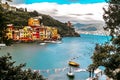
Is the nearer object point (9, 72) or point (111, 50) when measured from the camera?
point (9, 72)

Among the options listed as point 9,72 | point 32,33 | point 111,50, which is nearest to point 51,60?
point 111,50

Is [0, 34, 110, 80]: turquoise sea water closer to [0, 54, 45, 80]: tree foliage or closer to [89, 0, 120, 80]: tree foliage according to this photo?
[89, 0, 120, 80]: tree foliage

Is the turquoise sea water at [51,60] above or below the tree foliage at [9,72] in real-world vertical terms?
below

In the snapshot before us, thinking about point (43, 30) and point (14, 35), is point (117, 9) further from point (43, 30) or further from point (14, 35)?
point (43, 30)

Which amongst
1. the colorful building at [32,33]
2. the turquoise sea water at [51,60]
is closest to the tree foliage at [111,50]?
the turquoise sea water at [51,60]

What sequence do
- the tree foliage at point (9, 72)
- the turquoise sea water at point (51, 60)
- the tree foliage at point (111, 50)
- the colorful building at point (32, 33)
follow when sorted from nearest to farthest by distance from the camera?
the tree foliage at point (9, 72) < the tree foliage at point (111, 50) < the turquoise sea water at point (51, 60) < the colorful building at point (32, 33)

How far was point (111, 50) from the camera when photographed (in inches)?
663

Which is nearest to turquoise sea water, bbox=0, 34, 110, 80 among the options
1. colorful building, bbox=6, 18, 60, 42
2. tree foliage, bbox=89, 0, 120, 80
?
tree foliage, bbox=89, 0, 120, 80

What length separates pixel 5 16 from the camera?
1298 centimetres

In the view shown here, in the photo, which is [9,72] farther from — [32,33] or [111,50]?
[32,33]

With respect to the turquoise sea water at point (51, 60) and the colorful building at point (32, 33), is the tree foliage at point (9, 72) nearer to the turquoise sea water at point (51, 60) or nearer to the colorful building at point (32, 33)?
the turquoise sea water at point (51, 60)

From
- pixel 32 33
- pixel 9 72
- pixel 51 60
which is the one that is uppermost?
pixel 9 72

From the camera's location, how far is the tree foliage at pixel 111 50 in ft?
54.3

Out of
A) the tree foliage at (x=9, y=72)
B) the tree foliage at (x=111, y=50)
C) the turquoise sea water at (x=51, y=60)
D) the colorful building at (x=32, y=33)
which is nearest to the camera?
the tree foliage at (x=9, y=72)
